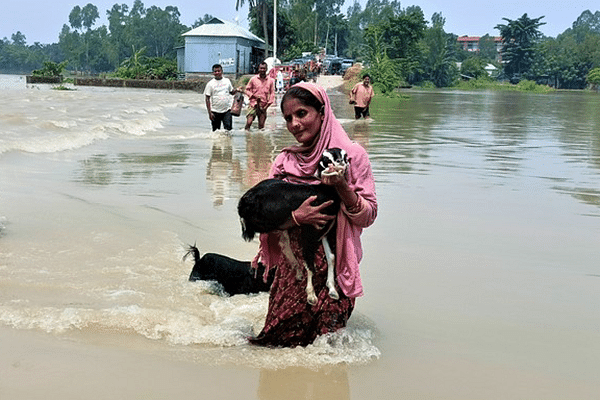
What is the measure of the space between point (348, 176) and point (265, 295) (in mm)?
1751

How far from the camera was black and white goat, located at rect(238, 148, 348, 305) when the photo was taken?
9.71ft

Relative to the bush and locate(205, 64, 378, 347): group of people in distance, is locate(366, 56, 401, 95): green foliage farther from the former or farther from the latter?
locate(205, 64, 378, 347): group of people in distance

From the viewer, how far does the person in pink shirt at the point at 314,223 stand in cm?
293

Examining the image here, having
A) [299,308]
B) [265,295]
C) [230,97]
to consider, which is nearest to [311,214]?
[299,308]

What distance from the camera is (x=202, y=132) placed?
1560cm

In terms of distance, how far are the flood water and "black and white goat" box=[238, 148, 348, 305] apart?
404 millimetres

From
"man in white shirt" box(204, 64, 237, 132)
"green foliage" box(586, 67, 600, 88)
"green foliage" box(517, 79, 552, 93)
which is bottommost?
"man in white shirt" box(204, 64, 237, 132)

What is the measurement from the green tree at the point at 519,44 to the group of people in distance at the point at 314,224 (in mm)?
104219

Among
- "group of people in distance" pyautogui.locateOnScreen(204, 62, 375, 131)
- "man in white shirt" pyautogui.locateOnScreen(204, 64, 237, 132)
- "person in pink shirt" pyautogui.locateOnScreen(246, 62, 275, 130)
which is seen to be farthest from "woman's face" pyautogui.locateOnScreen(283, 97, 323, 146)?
"person in pink shirt" pyautogui.locateOnScreen(246, 62, 275, 130)

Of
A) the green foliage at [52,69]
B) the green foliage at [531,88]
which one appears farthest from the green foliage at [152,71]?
the green foliage at [531,88]

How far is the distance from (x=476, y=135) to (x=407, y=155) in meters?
5.12

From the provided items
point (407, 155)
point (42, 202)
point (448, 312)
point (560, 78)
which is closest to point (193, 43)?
point (407, 155)

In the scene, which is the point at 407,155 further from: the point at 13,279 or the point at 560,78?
the point at 560,78

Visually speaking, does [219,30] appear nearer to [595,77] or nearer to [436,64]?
[436,64]
